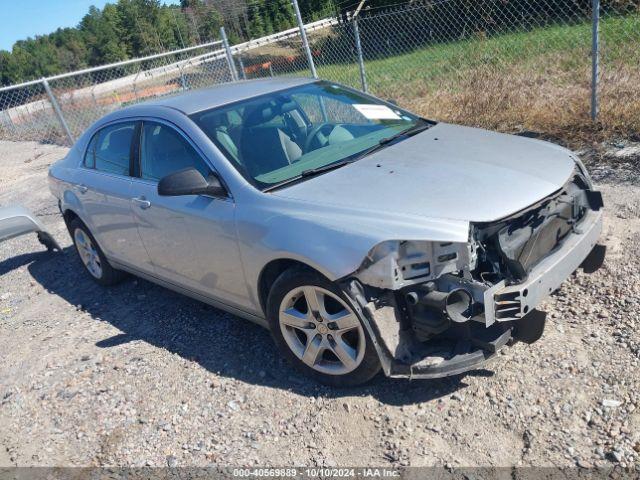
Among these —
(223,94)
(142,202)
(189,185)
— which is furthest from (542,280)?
(142,202)

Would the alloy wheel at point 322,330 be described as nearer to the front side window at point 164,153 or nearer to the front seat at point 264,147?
the front seat at point 264,147

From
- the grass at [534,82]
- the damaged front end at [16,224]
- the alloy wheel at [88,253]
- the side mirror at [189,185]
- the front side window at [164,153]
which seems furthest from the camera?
the grass at [534,82]

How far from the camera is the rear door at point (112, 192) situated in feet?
15.0

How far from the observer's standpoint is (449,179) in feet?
10.8

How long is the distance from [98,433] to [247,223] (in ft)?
5.13

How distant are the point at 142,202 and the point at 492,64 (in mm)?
5661

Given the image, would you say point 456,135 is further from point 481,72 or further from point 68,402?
point 481,72

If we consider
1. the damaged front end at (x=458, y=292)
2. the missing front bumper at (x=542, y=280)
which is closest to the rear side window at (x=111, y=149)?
the damaged front end at (x=458, y=292)

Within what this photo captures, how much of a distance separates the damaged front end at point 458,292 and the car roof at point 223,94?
1899mm

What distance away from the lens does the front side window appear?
3902mm

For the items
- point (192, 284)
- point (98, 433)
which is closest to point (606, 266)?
point (192, 284)

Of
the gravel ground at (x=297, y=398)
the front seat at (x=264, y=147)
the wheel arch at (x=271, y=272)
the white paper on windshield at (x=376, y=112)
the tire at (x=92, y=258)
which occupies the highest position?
the front seat at (x=264, y=147)

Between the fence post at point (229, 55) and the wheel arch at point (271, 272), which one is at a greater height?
the fence post at point (229, 55)

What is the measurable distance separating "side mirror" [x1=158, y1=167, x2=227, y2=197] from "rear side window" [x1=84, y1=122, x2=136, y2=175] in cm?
113
